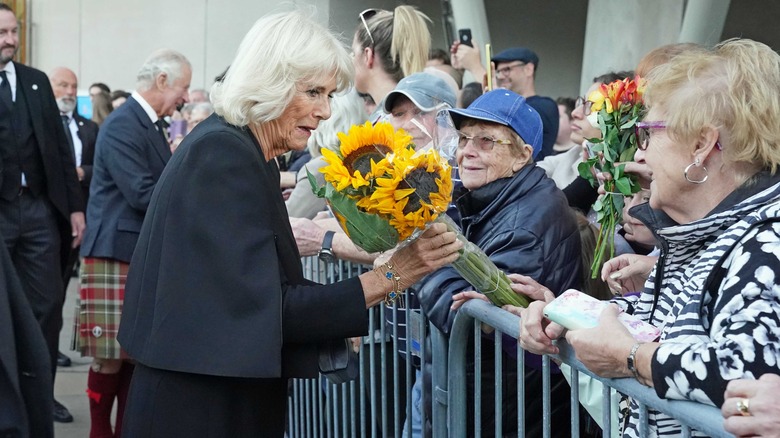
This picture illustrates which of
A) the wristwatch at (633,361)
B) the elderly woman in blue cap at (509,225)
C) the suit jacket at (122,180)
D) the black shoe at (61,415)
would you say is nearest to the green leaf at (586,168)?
the elderly woman in blue cap at (509,225)

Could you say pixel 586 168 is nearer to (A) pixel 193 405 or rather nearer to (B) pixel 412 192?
(B) pixel 412 192

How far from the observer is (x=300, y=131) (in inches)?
116

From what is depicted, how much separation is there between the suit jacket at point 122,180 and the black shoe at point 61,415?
128 centimetres

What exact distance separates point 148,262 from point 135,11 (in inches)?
677

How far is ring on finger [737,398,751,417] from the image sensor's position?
1.69 meters

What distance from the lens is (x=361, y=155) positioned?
259cm

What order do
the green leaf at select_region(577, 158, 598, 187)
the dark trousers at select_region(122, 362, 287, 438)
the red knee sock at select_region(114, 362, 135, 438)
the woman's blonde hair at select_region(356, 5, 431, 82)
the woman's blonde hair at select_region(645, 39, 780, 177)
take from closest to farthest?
the woman's blonde hair at select_region(645, 39, 780, 177)
the dark trousers at select_region(122, 362, 287, 438)
the green leaf at select_region(577, 158, 598, 187)
the woman's blonde hair at select_region(356, 5, 431, 82)
the red knee sock at select_region(114, 362, 135, 438)

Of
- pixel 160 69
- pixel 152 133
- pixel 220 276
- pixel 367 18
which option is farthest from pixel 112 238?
pixel 220 276

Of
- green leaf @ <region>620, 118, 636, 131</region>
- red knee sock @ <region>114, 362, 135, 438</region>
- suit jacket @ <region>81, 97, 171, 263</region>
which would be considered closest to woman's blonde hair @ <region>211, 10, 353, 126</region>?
green leaf @ <region>620, 118, 636, 131</region>

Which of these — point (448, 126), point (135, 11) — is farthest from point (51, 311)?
point (135, 11)

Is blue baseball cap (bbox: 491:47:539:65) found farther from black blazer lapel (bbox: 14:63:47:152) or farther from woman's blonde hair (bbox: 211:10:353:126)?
woman's blonde hair (bbox: 211:10:353:126)

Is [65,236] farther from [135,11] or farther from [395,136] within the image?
[135,11]

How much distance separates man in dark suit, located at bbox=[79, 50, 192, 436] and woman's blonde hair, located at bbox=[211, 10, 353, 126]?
9.48ft

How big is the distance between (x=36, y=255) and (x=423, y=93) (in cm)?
306
